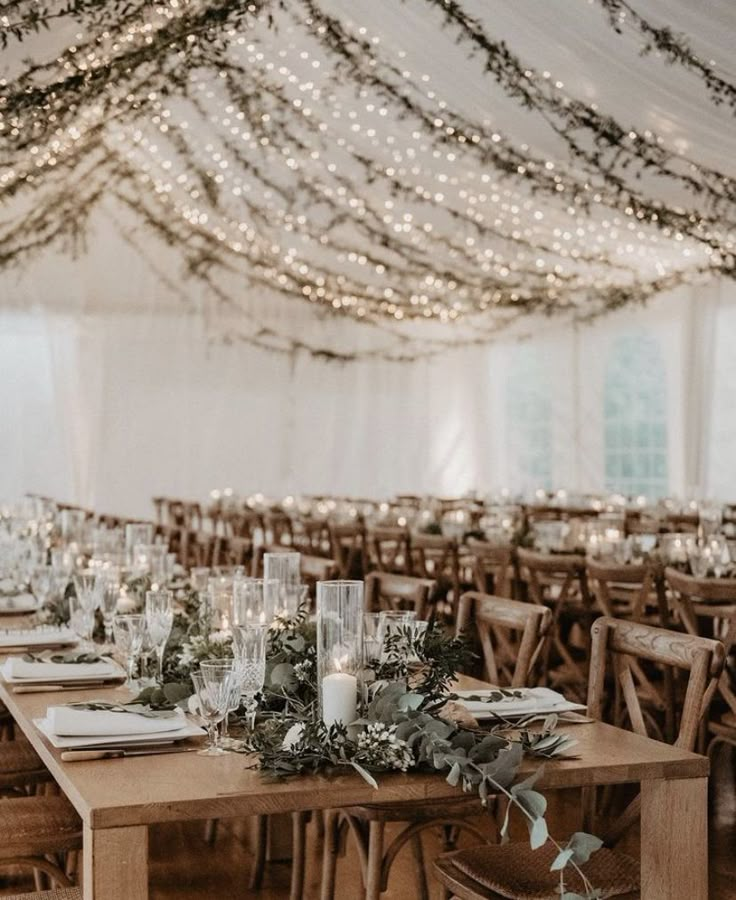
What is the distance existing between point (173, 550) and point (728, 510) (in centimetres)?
429

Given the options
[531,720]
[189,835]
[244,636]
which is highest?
[244,636]

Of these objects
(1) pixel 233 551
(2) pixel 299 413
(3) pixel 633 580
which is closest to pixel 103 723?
(3) pixel 633 580

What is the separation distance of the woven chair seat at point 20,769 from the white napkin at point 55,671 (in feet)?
1.09

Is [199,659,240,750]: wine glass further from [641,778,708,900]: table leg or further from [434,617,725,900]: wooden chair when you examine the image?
[641,778,708,900]: table leg

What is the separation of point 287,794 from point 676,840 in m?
0.77

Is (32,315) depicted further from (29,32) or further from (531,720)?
(531,720)

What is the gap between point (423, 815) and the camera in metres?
3.22

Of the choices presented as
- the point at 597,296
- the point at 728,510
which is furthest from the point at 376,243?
the point at 728,510

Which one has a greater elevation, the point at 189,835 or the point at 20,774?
the point at 20,774

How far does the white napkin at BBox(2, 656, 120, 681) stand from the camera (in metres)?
3.29

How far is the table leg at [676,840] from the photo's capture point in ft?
8.27

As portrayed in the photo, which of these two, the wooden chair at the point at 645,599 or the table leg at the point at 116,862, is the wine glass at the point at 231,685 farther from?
the wooden chair at the point at 645,599

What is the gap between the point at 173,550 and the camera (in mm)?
8320

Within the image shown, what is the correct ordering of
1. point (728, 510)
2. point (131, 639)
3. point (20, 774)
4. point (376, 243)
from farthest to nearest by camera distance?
point (376, 243), point (728, 510), point (20, 774), point (131, 639)
